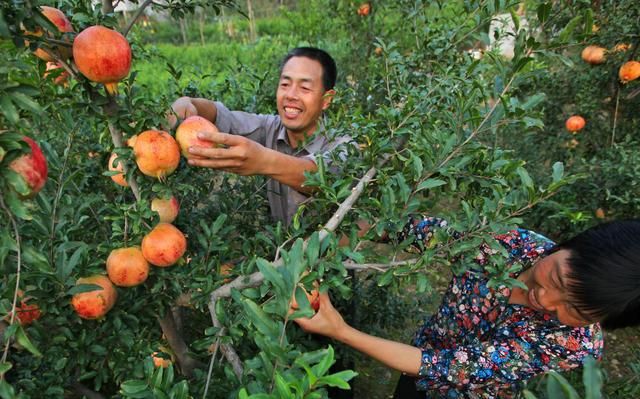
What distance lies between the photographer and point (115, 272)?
0.98 meters

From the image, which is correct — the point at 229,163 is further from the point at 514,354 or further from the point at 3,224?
the point at 514,354

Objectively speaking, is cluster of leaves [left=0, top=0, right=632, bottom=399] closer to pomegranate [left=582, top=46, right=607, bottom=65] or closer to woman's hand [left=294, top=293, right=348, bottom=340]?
woman's hand [left=294, top=293, right=348, bottom=340]

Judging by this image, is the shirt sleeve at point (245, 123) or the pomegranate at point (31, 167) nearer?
the pomegranate at point (31, 167)

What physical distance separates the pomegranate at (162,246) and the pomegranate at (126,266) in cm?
2

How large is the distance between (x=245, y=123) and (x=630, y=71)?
2.47m

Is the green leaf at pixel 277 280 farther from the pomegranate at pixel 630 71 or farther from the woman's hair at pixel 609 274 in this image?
the pomegranate at pixel 630 71

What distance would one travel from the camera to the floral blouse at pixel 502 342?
1153mm

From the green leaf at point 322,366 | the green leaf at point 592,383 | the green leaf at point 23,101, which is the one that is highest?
the green leaf at point 592,383

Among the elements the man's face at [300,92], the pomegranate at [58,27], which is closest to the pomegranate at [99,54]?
the pomegranate at [58,27]

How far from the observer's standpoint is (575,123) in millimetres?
3064

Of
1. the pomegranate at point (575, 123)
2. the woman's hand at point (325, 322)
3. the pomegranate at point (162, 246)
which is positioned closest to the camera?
the pomegranate at point (162, 246)

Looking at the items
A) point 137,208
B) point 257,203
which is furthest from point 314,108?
point 137,208

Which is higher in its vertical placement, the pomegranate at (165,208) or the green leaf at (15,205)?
the green leaf at (15,205)

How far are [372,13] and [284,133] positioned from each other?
264 cm
